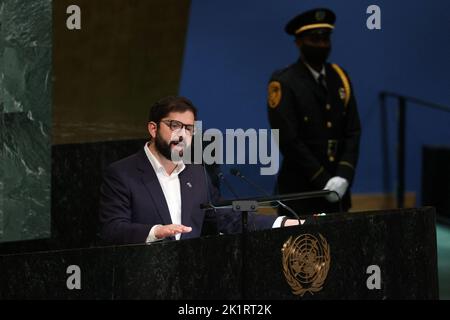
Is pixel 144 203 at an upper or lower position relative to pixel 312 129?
lower

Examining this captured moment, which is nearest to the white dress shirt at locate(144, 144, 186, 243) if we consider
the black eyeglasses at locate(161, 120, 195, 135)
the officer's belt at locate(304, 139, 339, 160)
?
the black eyeglasses at locate(161, 120, 195, 135)

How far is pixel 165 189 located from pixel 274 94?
1497 millimetres

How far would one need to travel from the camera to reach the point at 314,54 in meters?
5.83

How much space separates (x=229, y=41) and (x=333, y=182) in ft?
6.46

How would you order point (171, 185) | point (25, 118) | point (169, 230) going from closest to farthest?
point (169, 230), point (171, 185), point (25, 118)

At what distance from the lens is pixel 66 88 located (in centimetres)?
649

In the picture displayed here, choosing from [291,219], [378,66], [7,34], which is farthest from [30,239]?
[378,66]

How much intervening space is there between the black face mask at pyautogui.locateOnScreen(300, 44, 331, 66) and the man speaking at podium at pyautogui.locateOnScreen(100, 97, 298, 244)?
1.56 metres

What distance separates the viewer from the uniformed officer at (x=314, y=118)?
5.70 meters

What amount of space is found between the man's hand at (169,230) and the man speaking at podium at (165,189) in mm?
242

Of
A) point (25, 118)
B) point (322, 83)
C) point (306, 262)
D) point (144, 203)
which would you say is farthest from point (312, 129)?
point (306, 262)

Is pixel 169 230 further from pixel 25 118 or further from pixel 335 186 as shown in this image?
pixel 335 186

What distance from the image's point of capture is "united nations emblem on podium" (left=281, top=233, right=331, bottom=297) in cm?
396
